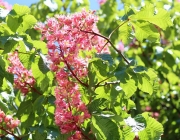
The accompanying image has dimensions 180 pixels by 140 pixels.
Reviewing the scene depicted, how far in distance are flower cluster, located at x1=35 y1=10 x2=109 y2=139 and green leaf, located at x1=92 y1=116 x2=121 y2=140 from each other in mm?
99

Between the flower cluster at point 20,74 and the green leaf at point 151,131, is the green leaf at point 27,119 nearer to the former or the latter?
the flower cluster at point 20,74

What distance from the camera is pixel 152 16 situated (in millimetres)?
2209

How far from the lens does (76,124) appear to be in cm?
212

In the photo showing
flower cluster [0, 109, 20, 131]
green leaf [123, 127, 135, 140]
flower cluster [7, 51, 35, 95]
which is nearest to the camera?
green leaf [123, 127, 135, 140]

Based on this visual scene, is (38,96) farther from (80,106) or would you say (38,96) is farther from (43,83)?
(80,106)

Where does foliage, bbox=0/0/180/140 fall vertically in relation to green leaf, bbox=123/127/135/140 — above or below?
above

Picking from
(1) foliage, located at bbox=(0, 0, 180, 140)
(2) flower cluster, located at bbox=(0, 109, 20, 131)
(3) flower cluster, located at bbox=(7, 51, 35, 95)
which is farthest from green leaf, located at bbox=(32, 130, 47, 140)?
(3) flower cluster, located at bbox=(7, 51, 35, 95)

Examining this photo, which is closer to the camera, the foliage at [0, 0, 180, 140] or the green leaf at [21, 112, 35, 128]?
the foliage at [0, 0, 180, 140]

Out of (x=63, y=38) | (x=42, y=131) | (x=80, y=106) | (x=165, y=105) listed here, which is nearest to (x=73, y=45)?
(x=63, y=38)

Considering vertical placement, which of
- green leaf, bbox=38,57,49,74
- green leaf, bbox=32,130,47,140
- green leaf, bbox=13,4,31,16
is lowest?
green leaf, bbox=32,130,47,140

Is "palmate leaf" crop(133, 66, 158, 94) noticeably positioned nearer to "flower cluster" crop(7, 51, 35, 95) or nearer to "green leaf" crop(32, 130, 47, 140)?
"green leaf" crop(32, 130, 47, 140)

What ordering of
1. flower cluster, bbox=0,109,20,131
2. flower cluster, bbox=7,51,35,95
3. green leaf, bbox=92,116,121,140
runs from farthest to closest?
flower cluster, bbox=7,51,35,95, flower cluster, bbox=0,109,20,131, green leaf, bbox=92,116,121,140

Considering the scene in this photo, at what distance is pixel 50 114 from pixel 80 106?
24.6 inches

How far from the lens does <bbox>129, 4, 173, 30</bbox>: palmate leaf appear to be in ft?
7.20
